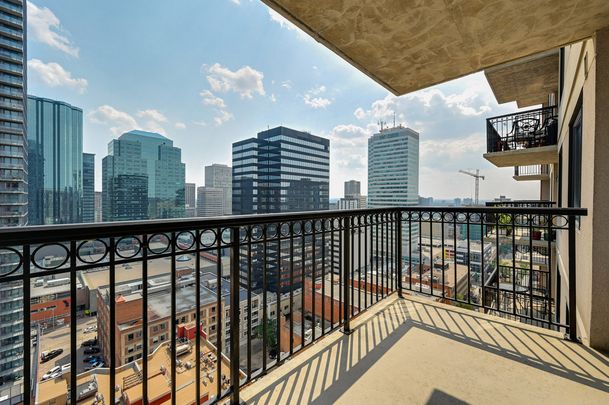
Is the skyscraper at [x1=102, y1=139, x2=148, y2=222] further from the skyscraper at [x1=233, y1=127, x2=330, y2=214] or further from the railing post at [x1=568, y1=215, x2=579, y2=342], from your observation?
the skyscraper at [x1=233, y1=127, x2=330, y2=214]

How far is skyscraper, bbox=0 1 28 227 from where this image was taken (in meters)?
4.84

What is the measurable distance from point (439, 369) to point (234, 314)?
149 cm

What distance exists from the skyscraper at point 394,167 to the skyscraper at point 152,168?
21284 mm

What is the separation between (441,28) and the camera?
1.87 meters

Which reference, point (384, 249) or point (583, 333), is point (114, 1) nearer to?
point (384, 249)

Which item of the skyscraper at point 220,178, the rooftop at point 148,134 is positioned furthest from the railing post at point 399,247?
the skyscraper at point 220,178

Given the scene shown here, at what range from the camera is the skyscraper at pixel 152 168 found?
60.7 ft

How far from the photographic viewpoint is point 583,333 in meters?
2.10

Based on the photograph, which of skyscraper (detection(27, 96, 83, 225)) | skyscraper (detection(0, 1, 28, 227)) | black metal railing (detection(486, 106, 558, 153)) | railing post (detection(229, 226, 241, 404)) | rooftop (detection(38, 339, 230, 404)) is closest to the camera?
railing post (detection(229, 226, 241, 404))

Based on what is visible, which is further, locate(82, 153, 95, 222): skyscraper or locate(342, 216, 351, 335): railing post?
locate(82, 153, 95, 222): skyscraper

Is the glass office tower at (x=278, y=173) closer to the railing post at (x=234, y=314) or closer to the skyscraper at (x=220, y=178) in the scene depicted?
the skyscraper at (x=220, y=178)

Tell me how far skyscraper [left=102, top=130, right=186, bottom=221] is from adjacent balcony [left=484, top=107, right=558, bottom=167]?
1761 cm

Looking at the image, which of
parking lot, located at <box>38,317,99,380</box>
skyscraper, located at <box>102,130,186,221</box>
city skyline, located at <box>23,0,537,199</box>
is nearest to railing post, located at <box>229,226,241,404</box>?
parking lot, located at <box>38,317,99,380</box>

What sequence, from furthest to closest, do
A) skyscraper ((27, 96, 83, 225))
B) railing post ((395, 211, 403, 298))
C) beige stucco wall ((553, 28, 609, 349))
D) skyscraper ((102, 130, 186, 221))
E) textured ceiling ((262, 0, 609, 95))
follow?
skyscraper ((102, 130, 186, 221)) < skyscraper ((27, 96, 83, 225)) < railing post ((395, 211, 403, 298)) < beige stucco wall ((553, 28, 609, 349)) < textured ceiling ((262, 0, 609, 95))
